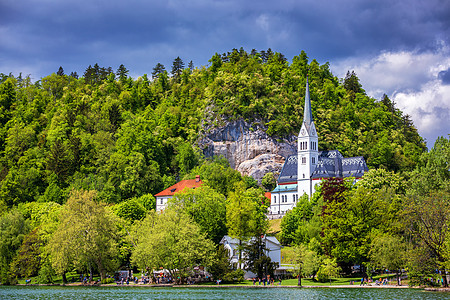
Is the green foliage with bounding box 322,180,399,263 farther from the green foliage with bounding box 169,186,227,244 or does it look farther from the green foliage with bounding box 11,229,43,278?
the green foliage with bounding box 11,229,43,278

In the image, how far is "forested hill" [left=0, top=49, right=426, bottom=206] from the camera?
114875 mm

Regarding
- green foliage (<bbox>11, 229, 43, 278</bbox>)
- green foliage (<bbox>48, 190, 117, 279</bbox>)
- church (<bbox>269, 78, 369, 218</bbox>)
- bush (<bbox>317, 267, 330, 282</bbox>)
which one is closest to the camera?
green foliage (<bbox>48, 190, 117, 279</bbox>)

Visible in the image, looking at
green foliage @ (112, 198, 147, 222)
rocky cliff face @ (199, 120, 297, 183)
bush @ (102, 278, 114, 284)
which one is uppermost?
rocky cliff face @ (199, 120, 297, 183)

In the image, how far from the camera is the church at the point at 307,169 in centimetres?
11344

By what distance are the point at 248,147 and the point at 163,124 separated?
880 inches

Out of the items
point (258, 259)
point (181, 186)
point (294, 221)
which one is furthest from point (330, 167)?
point (258, 259)

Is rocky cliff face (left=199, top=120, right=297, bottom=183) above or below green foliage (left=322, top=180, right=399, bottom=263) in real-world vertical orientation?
above

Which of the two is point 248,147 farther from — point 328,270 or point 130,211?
point 328,270

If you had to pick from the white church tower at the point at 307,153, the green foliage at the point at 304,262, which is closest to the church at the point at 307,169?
the white church tower at the point at 307,153

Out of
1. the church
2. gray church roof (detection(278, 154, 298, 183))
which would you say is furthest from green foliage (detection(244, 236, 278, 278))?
gray church roof (detection(278, 154, 298, 183))

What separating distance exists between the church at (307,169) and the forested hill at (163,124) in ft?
25.8

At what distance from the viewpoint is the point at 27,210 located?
95.4 m

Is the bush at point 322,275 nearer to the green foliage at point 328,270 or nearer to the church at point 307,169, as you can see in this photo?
the green foliage at point 328,270

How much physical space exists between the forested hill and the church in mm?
7874
